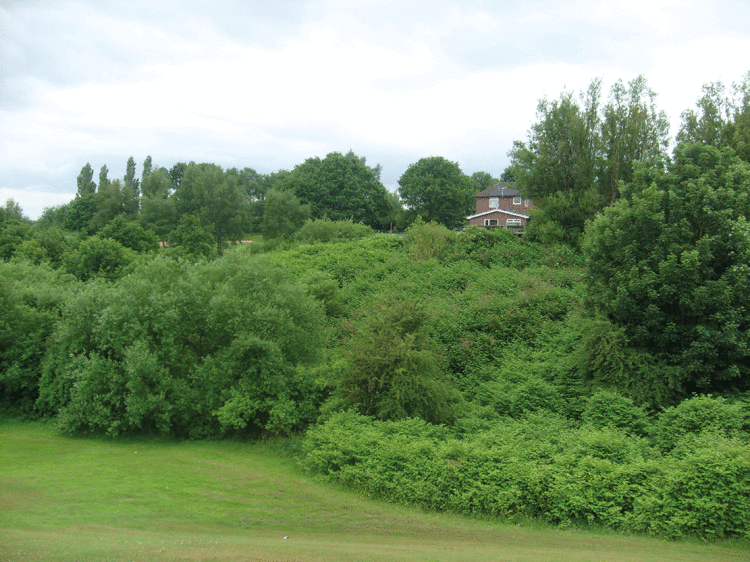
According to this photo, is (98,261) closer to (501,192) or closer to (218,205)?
(218,205)

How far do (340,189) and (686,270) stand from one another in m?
59.8

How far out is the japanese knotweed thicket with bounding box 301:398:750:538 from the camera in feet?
41.9

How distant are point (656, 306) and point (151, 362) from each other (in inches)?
786

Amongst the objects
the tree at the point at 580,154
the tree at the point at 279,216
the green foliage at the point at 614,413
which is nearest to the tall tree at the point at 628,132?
the tree at the point at 580,154

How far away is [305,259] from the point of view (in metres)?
44.0

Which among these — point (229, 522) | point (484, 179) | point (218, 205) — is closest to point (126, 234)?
point (218, 205)

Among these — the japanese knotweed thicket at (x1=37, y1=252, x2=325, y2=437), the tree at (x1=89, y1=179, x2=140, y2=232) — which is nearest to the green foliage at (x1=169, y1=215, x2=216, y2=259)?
the tree at (x1=89, y1=179, x2=140, y2=232)

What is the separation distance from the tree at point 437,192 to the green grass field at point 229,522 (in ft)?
193

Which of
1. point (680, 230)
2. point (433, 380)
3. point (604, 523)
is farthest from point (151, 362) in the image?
point (680, 230)

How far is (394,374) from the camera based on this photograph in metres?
19.7

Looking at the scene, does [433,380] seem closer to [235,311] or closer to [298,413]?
[298,413]

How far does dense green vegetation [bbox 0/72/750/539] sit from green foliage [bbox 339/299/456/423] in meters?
0.07

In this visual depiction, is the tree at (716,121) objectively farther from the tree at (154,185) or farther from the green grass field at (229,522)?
the tree at (154,185)

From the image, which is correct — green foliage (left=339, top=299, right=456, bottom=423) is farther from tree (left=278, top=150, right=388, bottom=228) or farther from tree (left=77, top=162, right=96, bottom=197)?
tree (left=77, top=162, right=96, bottom=197)
